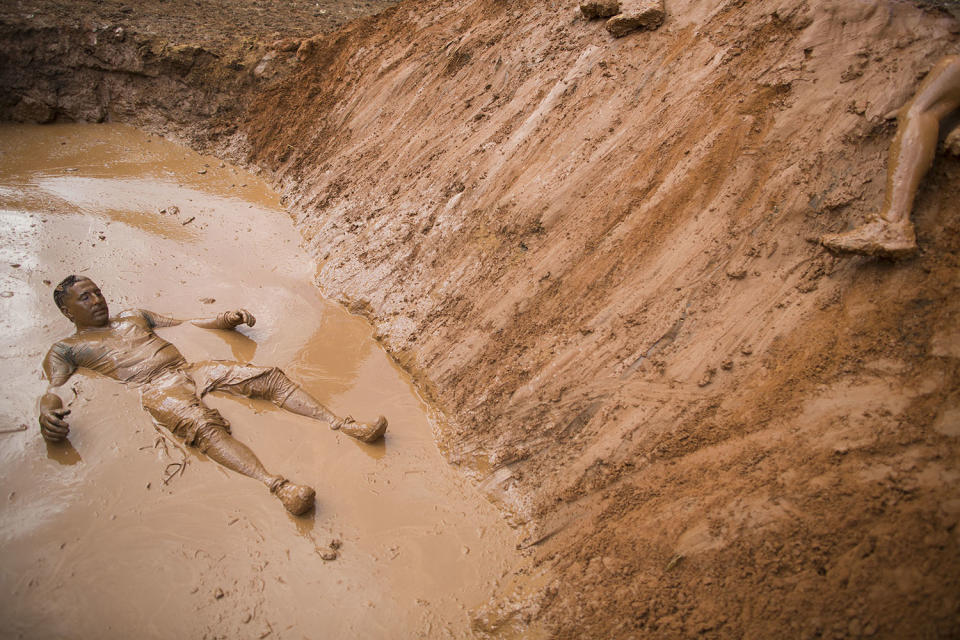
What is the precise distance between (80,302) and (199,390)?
1370 mm

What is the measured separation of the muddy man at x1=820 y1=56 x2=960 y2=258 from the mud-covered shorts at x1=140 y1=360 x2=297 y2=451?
166 inches

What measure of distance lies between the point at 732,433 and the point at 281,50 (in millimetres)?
8126

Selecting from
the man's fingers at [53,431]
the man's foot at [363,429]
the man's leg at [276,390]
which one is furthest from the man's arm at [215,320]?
the man's foot at [363,429]

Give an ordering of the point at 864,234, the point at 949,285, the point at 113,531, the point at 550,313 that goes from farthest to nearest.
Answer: the point at 550,313, the point at 113,531, the point at 864,234, the point at 949,285

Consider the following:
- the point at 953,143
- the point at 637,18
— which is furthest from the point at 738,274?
the point at 637,18

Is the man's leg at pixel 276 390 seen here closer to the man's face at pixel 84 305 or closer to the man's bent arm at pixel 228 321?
the man's bent arm at pixel 228 321

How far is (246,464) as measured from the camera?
381 cm

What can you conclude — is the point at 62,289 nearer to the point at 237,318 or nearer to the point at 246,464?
the point at 237,318

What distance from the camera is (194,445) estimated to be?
3975 millimetres

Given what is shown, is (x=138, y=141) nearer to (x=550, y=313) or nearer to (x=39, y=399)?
(x=39, y=399)

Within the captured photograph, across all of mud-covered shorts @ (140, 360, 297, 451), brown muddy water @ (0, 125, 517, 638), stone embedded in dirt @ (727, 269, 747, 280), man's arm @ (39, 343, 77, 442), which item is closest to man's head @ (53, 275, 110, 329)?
man's arm @ (39, 343, 77, 442)

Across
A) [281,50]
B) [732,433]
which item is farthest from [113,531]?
[281,50]

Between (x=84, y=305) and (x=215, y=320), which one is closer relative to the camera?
(x=84, y=305)

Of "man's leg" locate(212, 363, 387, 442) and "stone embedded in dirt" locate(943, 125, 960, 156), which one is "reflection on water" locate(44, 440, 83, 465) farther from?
"stone embedded in dirt" locate(943, 125, 960, 156)
